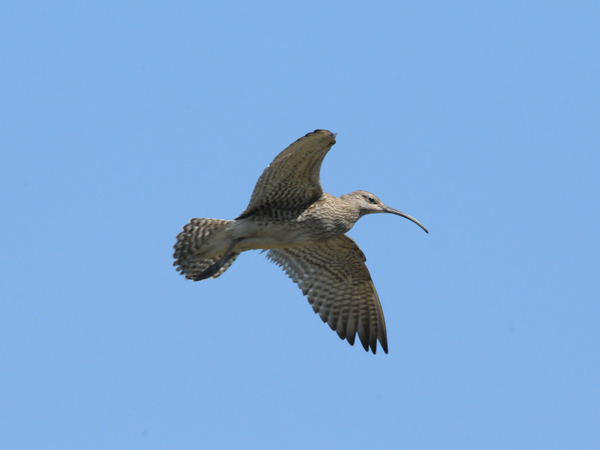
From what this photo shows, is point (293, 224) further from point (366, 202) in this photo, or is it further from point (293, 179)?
point (366, 202)

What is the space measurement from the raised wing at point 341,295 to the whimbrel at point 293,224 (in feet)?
0.10

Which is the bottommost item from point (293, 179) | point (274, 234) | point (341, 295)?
point (341, 295)

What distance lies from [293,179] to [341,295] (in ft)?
9.10

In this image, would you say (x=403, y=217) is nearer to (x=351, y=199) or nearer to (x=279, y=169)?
(x=351, y=199)

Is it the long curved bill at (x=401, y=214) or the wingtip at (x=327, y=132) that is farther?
the long curved bill at (x=401, y=214)

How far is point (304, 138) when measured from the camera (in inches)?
388

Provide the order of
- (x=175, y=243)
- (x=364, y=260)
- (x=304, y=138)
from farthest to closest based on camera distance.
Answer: (x=364, y=260) < (x=175, y=243) < (x=304, y=138)

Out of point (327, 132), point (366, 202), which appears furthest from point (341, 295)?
point (327, 132)

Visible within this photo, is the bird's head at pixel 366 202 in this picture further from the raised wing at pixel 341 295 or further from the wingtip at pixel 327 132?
the wingtip at pixel 327 132

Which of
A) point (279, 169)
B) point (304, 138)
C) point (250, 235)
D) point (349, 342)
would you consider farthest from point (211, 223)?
point (349, 342)

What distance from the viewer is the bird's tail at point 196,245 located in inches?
443

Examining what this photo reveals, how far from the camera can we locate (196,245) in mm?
11391

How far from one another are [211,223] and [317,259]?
2.18m

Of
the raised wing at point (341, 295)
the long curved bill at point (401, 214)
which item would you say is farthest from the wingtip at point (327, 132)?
the raised wing at point (341, 295)
